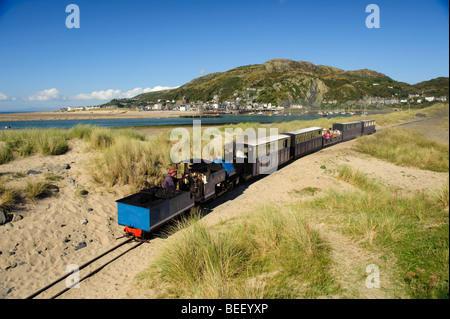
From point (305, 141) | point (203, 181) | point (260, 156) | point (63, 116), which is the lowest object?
point (203, 181)

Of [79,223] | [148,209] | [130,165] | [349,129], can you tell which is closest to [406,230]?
[148,209]

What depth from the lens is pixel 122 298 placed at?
19.1 ft

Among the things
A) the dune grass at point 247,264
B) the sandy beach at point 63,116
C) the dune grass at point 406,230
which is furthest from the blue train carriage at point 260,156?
the sandy beach at point 63,116

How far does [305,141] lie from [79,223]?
64.6ft

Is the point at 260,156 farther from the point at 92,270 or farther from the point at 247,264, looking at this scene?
the point at 92,270

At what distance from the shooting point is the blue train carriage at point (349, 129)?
31.7 m

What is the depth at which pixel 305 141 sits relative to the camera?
23344 mm

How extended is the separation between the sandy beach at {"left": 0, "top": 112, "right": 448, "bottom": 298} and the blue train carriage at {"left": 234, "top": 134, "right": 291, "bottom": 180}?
961 mm

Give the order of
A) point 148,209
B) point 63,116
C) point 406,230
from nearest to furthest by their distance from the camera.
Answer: point 406,230
point 148,209
point 63,116

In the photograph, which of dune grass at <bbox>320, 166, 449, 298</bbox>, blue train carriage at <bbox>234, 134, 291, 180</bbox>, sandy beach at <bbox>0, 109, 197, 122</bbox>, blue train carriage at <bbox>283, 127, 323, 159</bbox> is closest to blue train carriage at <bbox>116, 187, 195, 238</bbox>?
dune grass at <bbox>320, 166, 449, 298</bbox>

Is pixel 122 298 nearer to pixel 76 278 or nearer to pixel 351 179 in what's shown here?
pixel 76 278

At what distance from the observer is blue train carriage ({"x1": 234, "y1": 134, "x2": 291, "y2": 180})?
15.5 meters

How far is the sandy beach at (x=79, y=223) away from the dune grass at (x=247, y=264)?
2.21 ft

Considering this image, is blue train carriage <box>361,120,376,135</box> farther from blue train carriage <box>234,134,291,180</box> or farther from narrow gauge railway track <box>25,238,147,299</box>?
narrow gauge railway track <box>25,238,147,299</box>
